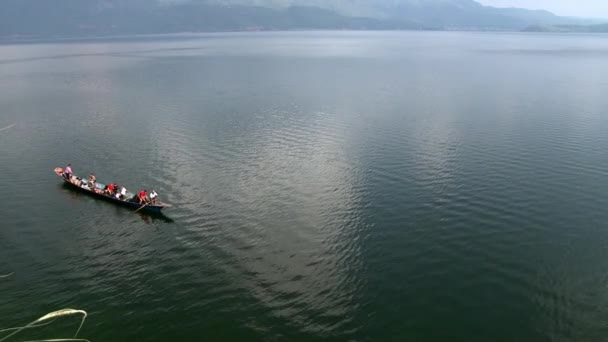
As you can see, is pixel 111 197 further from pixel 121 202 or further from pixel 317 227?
pixel 317 227

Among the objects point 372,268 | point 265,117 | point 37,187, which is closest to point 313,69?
point 265,117

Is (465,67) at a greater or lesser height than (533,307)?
greater

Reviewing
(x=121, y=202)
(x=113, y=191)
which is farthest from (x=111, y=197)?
(x=121, y=202)

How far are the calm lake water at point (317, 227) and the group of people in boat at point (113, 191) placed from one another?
1685 mm

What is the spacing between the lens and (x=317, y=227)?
4922 centimetres

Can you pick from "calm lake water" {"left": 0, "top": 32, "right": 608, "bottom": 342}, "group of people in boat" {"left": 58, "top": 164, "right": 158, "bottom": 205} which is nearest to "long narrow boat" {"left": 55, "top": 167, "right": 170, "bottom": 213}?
"group of people in boat" {"left": 58, "top": 164, "right": 158, "bottom": 205}

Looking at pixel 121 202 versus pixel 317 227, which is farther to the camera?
pixel 121 202

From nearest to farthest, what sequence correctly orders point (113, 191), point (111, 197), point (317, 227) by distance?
point (317, 227), point (111, 197), point (113, 191)

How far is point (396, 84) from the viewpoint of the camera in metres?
149

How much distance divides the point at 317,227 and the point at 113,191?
27682mm

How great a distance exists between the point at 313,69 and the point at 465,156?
13618 cm

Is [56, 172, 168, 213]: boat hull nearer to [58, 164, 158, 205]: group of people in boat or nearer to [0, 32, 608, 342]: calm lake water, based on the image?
[58, 164, 158, 205]: group of people in boat

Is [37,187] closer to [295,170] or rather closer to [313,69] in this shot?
[295,170]

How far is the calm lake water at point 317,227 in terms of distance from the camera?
3478cm
